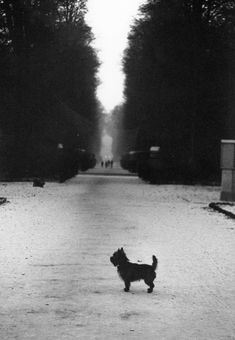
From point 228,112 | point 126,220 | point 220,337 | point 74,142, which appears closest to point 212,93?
point 228,112

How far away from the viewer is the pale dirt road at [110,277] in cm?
633

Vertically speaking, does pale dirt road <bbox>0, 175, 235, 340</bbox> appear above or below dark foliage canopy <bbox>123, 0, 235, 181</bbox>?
below

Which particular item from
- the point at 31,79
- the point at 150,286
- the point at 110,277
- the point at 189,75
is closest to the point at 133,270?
the point at 150,286

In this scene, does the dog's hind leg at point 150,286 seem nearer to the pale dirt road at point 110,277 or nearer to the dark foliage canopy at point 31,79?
the pale dirt road at point 110,277

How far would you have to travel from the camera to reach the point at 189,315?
682cm

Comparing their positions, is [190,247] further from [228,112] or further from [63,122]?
[63,122]

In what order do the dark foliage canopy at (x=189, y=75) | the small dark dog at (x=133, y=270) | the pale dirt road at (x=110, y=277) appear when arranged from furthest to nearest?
1. the dark foliage canopy at (x=189, y=75)
2. the small dark dog at (x=133, y=270)
3. the pale dirt road at (x=110, y=277)

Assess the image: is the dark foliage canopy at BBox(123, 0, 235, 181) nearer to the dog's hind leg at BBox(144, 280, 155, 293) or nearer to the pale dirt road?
the pale dirt road

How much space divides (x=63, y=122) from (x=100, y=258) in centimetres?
3130

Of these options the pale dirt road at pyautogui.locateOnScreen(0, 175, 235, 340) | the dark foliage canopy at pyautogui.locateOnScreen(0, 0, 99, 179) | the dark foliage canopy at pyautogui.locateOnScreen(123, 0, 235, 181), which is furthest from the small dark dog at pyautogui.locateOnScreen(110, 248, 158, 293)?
the dark foliage canopy at pyautogui.locateOnScreen(123, 0, 235, 181)

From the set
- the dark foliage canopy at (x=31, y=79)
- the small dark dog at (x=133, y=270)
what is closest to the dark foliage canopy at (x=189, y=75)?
the dark foliage canopy at (x=31, y=79)

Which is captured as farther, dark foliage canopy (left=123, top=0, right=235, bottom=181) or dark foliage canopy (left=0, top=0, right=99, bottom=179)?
dark foliage canopy (left=123, top=0, right=235, bottom=181)

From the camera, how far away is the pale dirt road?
633cm

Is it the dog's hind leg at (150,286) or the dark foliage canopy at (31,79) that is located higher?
the dark foliage canopy at (31,79)
